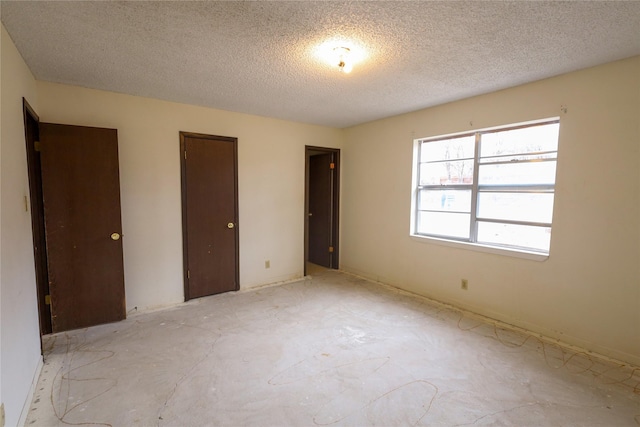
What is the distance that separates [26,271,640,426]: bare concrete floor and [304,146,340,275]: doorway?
199cm

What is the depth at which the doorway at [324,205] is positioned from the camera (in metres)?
5.05

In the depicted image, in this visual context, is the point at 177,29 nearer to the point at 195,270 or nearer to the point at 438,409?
the point at 195,270

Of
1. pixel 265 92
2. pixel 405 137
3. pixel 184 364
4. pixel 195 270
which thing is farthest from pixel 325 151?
pixel 184 364

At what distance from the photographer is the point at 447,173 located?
3705 mm

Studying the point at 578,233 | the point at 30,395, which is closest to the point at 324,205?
the point at 578,233

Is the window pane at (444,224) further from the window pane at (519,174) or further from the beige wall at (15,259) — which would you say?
the beige wall at (15,259)

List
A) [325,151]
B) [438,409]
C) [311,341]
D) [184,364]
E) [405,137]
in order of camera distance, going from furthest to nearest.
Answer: [325,151] → [405,137] → [311,341] → [184,364] → [438,409]

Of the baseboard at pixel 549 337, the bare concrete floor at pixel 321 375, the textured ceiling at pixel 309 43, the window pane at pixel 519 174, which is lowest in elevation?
the bare concrete floor at pixel 321 375

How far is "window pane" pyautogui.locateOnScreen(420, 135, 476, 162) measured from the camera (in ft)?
11.4

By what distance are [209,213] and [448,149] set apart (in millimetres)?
3145

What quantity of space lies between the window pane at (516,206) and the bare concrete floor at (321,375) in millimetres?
1156

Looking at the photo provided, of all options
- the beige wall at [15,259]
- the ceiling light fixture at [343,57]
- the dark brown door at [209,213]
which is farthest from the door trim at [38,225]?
the ceiling light fixture at [343,57]

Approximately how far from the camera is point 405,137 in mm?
3992

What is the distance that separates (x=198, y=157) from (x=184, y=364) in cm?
235
